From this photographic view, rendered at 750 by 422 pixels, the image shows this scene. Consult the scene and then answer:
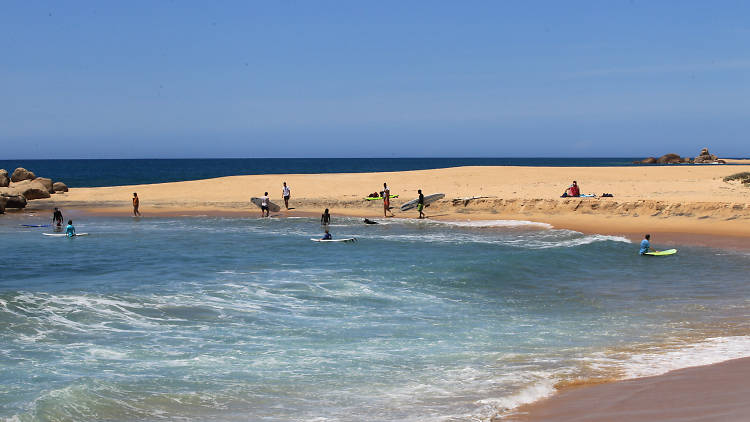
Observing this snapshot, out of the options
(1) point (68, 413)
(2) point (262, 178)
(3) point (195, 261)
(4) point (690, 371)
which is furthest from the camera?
(2) point (262, 178)

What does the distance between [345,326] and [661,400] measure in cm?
611

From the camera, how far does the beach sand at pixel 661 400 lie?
7.00 m

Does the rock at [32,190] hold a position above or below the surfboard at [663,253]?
above

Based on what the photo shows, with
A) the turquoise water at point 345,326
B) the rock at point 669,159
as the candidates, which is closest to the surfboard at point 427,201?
the turquoise water at point 345,326

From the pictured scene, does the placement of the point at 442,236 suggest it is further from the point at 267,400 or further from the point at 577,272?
the point at 267,400

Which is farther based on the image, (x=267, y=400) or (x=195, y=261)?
(x=195, y=261)

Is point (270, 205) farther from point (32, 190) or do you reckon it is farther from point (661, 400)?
point (661, 400)

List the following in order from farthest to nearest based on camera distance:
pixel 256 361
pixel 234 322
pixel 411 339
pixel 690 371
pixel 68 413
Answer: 1. pixel 234 322
2. pixel 411 339
3. pixel 256 361
4. pixel 690 371
5. pixel 68 413

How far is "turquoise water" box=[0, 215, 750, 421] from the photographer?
8.47 m

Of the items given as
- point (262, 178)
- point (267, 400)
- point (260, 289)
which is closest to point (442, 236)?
point (260, 289)

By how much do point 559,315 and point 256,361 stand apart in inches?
242

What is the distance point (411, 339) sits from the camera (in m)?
11.3

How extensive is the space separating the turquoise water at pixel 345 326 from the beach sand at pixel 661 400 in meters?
0.43

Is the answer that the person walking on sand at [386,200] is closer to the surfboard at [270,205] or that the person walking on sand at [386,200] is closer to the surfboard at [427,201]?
the surfboard at [427,201]
